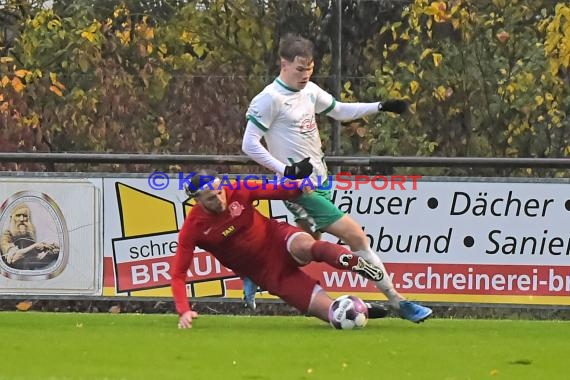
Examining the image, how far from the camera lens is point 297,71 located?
9211mm

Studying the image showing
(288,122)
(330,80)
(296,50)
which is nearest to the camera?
(296,50)

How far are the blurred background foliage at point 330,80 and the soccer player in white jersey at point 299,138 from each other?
3.45 metres

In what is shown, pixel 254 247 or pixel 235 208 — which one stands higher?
pixel 235 208

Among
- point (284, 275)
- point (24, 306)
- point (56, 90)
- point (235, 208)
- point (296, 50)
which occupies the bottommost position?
point (24, 306)

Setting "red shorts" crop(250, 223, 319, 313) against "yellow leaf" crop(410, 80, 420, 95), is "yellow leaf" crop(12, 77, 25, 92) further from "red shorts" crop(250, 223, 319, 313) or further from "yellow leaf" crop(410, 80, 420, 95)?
"red shorts" crop(250, 223, 319, 313)

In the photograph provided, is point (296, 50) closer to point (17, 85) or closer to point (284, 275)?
point (284, 275)

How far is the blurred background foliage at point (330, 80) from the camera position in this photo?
13234 mm

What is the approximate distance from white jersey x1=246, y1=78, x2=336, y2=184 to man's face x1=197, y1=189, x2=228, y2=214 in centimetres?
57

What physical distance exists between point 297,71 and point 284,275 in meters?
1.35

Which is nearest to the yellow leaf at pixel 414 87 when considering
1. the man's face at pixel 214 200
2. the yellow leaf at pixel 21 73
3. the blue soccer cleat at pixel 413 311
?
the yellow leaf at pixel 21 73

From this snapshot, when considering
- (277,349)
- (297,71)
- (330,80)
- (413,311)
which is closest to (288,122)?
(297,71)

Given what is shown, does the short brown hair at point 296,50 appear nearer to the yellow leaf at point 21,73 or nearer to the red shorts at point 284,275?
the red shorts at point 284,275

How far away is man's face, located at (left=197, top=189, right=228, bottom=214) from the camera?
8.95 meters

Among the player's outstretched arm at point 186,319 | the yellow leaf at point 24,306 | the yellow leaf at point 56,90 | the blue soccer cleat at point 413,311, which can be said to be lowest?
the yellow leaf at point 24,306
